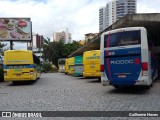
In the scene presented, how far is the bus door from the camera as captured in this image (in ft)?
44.0

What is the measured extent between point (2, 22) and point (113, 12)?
4301cm

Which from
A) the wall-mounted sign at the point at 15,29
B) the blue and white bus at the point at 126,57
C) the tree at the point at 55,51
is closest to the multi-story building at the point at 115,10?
the tree at the point at 55,51

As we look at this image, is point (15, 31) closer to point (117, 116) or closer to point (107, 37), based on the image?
point (107, 37)

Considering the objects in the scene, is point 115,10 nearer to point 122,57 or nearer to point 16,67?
point 16,67

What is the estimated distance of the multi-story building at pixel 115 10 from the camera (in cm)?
7125

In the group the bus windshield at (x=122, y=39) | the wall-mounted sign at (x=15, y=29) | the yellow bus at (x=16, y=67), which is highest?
the wall-mounted sign at (x=15, y=29)

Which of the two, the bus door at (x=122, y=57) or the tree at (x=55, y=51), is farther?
the tree at (x=55, y=51)

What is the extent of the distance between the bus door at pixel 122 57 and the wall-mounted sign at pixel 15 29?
2930 cm

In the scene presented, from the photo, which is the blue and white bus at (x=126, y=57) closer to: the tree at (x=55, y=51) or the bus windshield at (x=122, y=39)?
the bus windshield at (x=122, y=39)

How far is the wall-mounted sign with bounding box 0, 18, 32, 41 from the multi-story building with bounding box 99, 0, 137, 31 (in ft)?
98.7

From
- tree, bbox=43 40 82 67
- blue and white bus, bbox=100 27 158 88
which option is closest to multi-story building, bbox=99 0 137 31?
tree, bbox=43 40 82 67

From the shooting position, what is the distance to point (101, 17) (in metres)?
93.6

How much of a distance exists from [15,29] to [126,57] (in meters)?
30.9

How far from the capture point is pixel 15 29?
4181 centimetres
